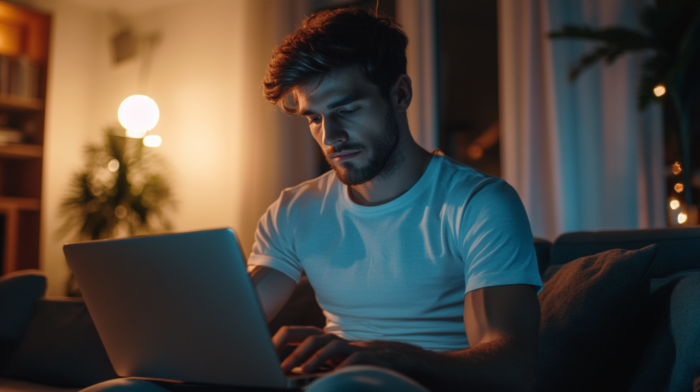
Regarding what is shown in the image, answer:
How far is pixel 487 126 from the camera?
3.53 meters

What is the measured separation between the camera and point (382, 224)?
121 centimetres

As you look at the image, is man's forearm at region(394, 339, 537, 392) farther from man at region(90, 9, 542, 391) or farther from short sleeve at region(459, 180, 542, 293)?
short sleeve at region(459, 180, 542, 293)

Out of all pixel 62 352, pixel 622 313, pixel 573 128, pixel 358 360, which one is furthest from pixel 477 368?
pixel 573 128

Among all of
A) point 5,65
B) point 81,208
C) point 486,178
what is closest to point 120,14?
point 5,65

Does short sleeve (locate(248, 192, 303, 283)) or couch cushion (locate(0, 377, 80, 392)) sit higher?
short sleeve (locate(248, 192, 303, 283))

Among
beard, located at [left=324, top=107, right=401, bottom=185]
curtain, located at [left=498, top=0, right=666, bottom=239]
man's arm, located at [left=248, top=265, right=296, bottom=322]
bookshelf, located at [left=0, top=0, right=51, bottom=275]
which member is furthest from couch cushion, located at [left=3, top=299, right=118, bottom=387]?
bookshelf, located at [left=0, top=0, right=51, bottom=275]

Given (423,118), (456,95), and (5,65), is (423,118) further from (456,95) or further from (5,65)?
(5,65)

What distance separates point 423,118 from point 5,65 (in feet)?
10.0

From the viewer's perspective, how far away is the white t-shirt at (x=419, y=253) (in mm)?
1017

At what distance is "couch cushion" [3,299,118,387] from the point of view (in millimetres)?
1654

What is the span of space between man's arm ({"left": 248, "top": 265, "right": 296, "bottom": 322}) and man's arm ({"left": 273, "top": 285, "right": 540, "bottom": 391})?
52cm

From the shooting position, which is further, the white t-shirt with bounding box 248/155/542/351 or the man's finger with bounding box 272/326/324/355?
the white t-shirt with bounding box 248/155/542/351

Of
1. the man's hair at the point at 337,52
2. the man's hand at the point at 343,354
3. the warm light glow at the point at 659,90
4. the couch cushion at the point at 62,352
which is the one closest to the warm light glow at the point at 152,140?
the couch cushion at the point at 62,352

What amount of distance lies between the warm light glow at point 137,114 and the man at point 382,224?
3.12 metres
